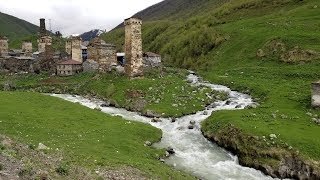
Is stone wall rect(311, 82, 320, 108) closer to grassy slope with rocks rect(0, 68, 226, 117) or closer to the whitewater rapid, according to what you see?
the whitewater rapid

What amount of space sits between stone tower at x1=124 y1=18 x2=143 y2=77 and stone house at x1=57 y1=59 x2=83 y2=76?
22128 mm

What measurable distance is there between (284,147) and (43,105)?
112 ft

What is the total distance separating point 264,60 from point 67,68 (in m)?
44.0

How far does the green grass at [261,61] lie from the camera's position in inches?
1863

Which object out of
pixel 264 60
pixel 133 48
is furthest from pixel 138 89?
pixel 264 60

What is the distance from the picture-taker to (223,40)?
122000mm

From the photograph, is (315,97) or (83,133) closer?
(83,133)

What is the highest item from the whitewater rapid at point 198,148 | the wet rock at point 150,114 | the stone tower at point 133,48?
the stone tower at point 133,48

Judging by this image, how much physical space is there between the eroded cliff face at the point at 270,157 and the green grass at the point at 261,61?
0.93 meters

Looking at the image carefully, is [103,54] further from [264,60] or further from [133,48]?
[264,60]

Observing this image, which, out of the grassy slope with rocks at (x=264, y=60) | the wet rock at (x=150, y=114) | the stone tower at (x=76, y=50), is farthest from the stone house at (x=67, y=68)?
the wet rock at (x=150, y=114)

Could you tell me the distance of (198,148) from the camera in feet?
148

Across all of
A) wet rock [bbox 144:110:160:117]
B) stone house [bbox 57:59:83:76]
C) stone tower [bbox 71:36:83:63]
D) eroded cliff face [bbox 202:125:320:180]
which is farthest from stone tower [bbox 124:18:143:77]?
eroded cliff face [bbox 202:125:320:180]

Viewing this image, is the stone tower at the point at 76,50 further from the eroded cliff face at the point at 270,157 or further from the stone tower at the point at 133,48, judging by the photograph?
the eroded cliff face at the point at 270,157
